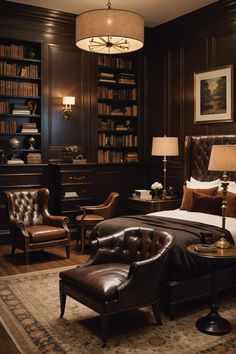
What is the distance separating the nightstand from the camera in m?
6.23

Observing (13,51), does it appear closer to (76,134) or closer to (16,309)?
(76,134)

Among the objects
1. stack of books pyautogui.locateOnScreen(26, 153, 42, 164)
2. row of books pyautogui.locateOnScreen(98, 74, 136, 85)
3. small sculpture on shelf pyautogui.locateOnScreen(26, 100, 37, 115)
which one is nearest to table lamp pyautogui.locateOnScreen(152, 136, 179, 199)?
row of books pyautogui.locateOnScreen(98, 74, 136, 85)

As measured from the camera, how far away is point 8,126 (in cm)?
648

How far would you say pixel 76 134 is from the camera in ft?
23.0

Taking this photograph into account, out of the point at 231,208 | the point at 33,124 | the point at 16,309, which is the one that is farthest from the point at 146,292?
the point at 33,124

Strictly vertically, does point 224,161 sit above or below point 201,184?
above

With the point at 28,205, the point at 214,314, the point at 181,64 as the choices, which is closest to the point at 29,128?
the point at 28,205

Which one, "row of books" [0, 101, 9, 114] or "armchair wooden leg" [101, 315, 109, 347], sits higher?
"row of books" [0, 101, 9, 114]

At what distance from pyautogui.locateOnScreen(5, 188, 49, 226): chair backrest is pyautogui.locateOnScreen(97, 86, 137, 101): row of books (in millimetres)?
2134

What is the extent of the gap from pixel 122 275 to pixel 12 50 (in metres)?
4.35

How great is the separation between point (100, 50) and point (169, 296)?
2.70 m

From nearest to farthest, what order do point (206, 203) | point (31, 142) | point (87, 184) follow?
point (206, 203), point (31, 142), point (87, 184)

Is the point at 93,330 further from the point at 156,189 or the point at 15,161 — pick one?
the point at 15,161

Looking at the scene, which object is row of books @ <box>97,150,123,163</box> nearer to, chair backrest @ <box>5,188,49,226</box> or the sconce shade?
the sconce shade
